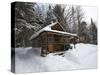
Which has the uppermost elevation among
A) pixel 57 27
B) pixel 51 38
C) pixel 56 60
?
pixel 57 27

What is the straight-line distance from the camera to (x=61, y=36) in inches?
179

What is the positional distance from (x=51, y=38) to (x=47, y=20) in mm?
284

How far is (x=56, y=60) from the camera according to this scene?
448 cm

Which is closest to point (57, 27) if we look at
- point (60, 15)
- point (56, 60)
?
point (60, 15)

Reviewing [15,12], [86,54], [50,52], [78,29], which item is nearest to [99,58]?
[86,54]

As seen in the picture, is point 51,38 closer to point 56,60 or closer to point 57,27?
point 57,27

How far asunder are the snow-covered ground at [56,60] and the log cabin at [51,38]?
0.09 meters

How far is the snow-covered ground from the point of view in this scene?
13.9 feet

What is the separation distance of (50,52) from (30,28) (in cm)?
49

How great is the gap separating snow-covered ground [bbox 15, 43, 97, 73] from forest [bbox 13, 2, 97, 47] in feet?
0.39

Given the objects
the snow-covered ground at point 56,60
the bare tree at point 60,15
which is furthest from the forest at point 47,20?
the snow-covered ground at point 56,60

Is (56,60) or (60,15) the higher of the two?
(60,15)

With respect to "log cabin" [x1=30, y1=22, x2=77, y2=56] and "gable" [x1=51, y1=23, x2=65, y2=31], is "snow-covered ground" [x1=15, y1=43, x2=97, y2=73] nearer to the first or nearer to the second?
"log cabin" [x1=30, y1=22, x2=77, y2=56]

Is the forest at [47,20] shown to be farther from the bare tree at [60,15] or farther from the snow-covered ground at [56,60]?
the snow-covered ground at [56,60]
